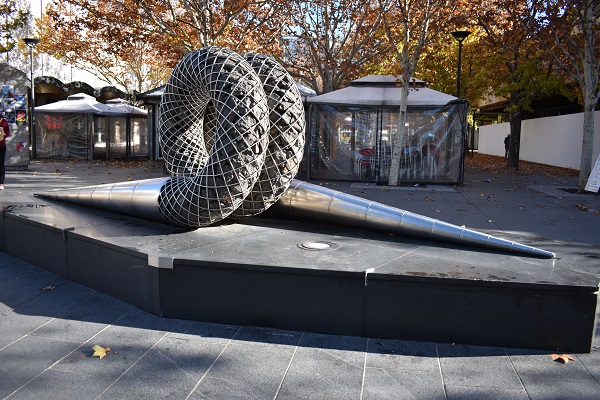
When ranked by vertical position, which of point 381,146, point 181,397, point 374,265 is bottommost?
point 181,397

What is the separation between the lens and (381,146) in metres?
16.3

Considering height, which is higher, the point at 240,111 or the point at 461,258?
the point at 240,111

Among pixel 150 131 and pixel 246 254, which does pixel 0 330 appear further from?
pixel 150 131

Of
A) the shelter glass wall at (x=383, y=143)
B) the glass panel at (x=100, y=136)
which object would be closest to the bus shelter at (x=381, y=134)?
the shelter glass wall at (x=383, y=143)

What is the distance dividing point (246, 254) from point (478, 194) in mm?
10508

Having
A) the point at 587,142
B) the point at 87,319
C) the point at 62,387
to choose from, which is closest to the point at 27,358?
the point at 62,387

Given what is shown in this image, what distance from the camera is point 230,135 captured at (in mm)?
4820

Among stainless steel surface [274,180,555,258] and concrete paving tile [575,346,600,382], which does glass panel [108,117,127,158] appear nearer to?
stainless steel surface [274,180,555,258]

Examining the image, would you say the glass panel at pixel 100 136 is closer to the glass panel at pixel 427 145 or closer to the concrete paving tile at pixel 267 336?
the glass panel at pixel 427 145

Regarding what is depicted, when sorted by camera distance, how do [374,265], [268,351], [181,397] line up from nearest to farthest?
[181,397], [268,351], [374,265]

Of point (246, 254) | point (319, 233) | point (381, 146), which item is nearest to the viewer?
point (246, 254)

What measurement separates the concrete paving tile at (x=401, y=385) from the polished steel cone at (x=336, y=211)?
1.73 meters

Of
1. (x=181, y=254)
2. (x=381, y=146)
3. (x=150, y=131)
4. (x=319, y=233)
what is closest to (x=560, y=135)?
(x=381, y=146)

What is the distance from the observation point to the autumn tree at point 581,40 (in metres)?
13.5
